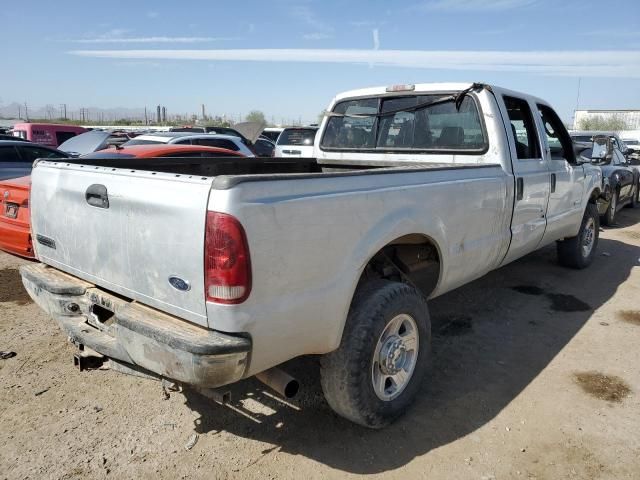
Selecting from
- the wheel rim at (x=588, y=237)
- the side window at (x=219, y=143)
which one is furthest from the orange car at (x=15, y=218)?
the wheel rim at (x=588, y=237)

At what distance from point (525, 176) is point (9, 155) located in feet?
29.8

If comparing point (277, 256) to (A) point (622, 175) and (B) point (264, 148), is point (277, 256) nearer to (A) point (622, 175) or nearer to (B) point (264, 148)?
(A) point (622, 175)

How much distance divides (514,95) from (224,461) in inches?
148

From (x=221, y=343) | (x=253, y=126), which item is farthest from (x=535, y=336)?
(x=253, y=126)

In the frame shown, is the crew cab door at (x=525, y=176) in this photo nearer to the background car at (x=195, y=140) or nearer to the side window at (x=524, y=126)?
the side window at (x=524, y=126)

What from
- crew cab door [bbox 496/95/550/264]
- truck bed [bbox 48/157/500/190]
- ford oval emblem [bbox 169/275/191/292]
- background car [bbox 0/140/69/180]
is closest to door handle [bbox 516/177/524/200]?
crew cab door [bbox 496/95/550/264]

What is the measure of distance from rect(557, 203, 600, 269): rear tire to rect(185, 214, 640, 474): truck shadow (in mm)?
602

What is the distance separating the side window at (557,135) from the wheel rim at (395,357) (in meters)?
3.08

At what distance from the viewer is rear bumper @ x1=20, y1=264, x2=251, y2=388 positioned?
2.10m

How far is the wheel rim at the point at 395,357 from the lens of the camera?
2877 mm

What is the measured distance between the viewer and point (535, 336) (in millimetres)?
4355

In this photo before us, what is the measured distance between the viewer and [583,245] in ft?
20.9

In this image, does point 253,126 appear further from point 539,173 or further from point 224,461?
point 224,461

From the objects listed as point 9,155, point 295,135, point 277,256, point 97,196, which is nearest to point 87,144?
point 9,155
